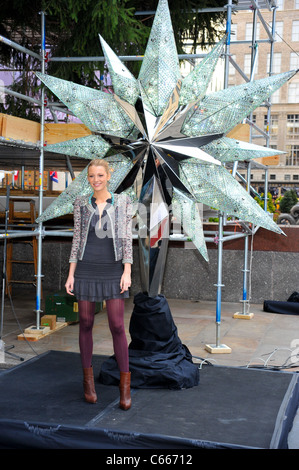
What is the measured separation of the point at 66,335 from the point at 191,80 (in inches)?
149

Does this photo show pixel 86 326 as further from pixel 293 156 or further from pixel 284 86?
pixel 293 156

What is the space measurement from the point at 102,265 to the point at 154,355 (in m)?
1.13

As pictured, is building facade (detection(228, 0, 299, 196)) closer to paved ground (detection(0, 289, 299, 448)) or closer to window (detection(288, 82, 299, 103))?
window (detection(288, 82, 299, 103))

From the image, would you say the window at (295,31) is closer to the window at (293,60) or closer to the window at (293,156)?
the window at (293,60)

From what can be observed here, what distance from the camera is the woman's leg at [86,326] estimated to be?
14.2 ft

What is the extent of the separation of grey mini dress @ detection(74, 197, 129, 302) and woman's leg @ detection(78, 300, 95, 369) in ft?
0.24

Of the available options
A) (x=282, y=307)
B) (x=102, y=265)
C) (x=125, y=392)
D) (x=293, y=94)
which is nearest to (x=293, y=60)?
(x=293, y=94)

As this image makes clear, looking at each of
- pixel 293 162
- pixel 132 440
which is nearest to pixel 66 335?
pixel 132 440

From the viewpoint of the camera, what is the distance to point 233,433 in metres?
3.85

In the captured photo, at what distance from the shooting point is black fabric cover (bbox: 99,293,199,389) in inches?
192

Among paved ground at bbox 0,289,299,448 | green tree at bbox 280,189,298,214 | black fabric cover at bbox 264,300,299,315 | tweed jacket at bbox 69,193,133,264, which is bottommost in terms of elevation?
paved ground at bbox 0,289,299,448

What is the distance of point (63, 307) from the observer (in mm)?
8008

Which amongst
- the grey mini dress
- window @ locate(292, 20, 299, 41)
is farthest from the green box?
window @ locate(292, 20, 299, 41)
